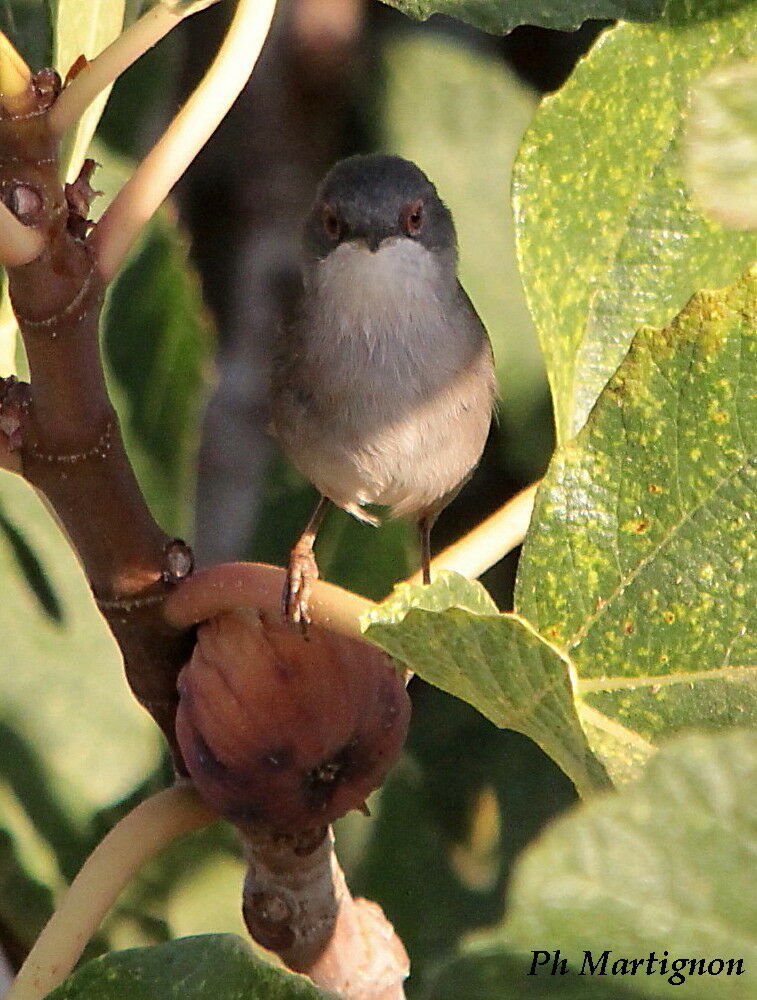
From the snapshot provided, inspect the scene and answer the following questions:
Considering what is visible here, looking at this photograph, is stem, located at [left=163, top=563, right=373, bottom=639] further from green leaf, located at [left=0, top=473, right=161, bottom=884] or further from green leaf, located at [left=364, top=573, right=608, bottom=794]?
green leaf, located at [left=0, top=473, right=161, bottom=884]

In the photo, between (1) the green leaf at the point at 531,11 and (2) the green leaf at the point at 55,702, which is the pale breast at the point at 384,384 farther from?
(1) the green leaf at the point at 531,11

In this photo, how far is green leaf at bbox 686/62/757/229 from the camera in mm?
558

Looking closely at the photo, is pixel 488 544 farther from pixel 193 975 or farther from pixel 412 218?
pixel 412 218

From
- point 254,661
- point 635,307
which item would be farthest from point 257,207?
point 254,661

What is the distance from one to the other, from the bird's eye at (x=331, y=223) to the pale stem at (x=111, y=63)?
0.89 metres

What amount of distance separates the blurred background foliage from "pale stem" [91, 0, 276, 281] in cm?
34

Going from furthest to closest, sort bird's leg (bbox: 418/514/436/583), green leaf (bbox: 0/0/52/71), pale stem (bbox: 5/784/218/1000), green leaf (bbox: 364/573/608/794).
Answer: bird's leg (bbox: 418/514/436/583)
green leaf (bbox: 0/0/52/71)
pale stem (bbox: 5/784/218/1000)
green leaf (bbox: 364/573/608/794)

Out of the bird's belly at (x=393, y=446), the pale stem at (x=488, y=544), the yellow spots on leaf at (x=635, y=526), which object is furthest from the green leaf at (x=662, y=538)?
the bird's belly at (x=393, y=446)

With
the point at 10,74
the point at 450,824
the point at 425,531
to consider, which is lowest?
the point at 450,824

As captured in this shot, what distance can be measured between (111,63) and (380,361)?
0.88 m

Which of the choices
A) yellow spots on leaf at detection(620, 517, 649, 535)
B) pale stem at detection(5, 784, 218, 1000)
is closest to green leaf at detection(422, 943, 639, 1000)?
yellow spots on leaf at detection(620, 517, 649, 535)

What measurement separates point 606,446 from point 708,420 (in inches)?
3.0

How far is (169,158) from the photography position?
1.07 meters

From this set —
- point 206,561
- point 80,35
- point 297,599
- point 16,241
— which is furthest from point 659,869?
point 206,561
